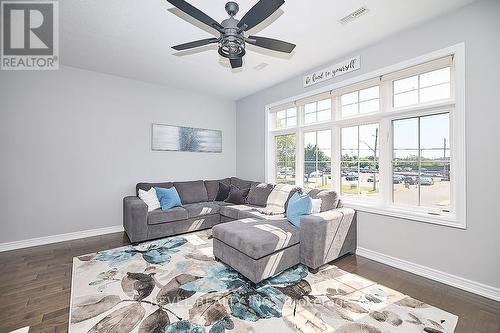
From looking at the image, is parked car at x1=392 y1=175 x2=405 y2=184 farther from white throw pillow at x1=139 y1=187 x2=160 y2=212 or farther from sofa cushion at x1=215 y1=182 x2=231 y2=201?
white throw pillow at x1=139 y1=187 x2=160 y2=212

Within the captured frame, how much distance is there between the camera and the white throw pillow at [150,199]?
3866 millimetres

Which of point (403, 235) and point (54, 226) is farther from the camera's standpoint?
point (54, 226)

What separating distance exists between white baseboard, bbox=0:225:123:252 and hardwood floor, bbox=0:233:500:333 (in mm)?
159

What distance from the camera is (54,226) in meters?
3.69

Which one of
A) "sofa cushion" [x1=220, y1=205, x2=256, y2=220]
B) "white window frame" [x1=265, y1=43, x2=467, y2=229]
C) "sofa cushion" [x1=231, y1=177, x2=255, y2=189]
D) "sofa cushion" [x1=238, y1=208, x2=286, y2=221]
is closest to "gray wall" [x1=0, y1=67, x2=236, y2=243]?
"sofa cushion" [x1=231, y1=177, x2=255, y2=189]

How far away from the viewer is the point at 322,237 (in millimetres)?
2637

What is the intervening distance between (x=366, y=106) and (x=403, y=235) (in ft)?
6.06

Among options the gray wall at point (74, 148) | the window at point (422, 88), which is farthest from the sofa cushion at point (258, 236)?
the gray wall at point (74, 148)

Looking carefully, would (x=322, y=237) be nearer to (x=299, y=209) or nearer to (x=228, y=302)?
(x=299, y=209)

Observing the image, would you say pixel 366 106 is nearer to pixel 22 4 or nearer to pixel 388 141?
pixel 388 141

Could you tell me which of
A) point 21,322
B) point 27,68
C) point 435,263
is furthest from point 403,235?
point 27,68

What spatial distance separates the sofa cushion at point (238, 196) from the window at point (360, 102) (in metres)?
2.35

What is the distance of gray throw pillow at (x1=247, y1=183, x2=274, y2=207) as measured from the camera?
165 inches

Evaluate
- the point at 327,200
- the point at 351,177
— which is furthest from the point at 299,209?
the point at 351,177
